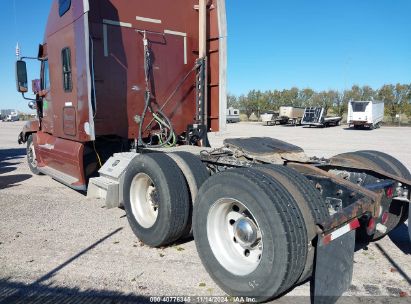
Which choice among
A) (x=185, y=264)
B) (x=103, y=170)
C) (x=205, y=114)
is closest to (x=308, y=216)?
(x=185, y=264)

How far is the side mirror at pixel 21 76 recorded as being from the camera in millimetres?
7648

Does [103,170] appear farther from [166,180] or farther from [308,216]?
[308,216]

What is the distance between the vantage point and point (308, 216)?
2738 millimetres

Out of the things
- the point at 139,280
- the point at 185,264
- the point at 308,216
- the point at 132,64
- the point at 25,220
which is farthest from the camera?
the point at 132,64

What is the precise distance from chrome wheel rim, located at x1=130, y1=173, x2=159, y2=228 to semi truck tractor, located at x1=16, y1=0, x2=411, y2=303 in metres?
0.01

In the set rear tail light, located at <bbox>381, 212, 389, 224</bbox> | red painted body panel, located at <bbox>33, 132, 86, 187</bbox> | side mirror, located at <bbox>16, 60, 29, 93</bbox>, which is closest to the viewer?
rear tail light, located at <bbox>381, 212, 389, 224</bbox>

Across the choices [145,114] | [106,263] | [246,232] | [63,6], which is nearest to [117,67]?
[145,114]

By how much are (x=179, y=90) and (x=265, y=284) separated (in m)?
4.42

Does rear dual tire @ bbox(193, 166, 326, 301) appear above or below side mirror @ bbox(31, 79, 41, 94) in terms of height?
below

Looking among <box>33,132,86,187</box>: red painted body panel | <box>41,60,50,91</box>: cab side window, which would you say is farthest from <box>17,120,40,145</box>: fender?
<box>41,60,50,91</box>: cab side window

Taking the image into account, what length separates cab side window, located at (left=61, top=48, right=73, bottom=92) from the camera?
6.03m

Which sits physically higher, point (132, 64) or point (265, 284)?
point (132, 64)

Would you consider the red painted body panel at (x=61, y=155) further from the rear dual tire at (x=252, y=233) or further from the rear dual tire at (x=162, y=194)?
the rear dual tire at (x=252, y=233)

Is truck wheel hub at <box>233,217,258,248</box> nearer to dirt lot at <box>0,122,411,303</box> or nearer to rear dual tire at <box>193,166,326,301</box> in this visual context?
rear dual tire at <box>193,166,326,301</box>
